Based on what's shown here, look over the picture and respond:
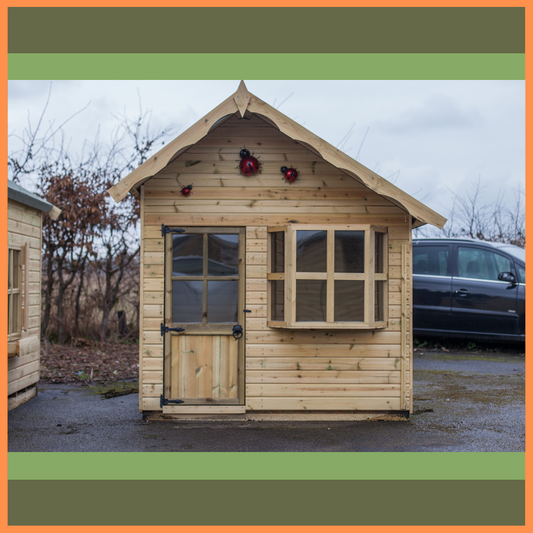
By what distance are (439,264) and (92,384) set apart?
7398 mm

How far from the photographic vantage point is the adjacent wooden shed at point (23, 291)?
23.5 ft

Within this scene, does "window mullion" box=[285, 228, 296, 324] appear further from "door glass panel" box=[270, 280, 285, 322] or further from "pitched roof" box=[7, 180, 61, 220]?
"pitched roof" box=[7, 180, 61, 220]

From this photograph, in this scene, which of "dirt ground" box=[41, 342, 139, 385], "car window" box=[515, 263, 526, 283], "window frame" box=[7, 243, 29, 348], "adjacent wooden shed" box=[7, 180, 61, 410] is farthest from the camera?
"car window" box=[515, 263, 526, 283]

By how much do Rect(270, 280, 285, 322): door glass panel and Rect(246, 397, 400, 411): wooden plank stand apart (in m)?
0.97

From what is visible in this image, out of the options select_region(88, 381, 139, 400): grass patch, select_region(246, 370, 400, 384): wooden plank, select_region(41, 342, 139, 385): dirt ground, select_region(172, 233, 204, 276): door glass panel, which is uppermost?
select_region(172, 233, 204, 276): door glass panel

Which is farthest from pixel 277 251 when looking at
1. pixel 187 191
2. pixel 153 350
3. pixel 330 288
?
pixel 153 350

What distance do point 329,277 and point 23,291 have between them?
4.18m

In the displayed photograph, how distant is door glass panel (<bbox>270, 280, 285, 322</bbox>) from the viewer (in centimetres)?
653

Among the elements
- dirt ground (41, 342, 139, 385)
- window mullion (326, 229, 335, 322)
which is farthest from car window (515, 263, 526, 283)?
dirt ground (41, 342, 139, 385)

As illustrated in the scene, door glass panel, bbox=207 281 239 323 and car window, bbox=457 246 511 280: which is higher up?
car window, bbox=457 246 511 280

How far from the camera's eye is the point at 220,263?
6.59 metres

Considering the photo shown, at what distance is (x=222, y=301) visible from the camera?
6.59 metres

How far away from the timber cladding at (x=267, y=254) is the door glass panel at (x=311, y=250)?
7.9 inches

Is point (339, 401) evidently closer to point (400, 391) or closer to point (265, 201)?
point (400, 391)
